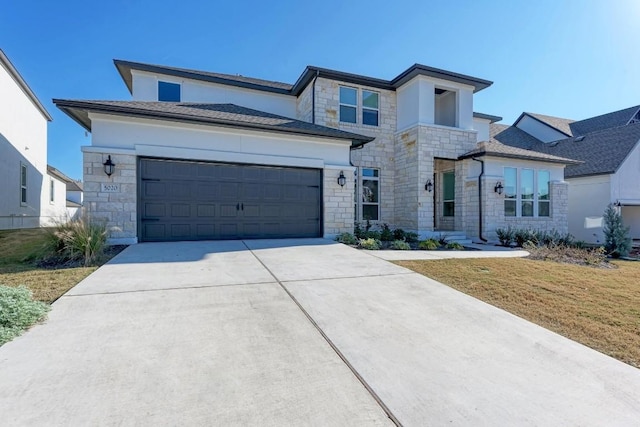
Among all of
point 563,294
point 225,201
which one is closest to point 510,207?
point 563,294

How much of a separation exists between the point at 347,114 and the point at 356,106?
57 centimetres

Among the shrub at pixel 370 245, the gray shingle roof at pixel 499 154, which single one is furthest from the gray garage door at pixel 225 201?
the gray shingle roof at pixel 499 154

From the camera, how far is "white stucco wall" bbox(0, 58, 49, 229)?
39.7 feet

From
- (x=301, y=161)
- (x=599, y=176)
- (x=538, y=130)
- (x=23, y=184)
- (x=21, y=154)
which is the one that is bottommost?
(x=23, y=184)

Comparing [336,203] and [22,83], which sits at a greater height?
[22,83]

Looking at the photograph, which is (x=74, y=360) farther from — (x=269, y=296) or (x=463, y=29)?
(x=463, y=29)

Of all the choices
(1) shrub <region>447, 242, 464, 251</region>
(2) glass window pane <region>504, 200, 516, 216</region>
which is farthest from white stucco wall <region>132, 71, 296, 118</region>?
(2) glass window pane <region>504, 200, 516, 216</region>

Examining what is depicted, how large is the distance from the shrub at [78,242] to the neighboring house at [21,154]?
518 centimetres

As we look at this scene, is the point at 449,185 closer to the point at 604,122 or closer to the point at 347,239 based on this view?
the point at 347,239

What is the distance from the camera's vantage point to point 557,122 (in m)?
23.1

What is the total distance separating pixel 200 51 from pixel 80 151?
689 cm

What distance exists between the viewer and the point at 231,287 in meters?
4.70

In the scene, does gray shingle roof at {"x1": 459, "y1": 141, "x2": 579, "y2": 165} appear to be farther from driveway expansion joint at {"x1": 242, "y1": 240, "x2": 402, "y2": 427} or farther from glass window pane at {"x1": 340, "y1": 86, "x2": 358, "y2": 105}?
driveway expansion joint at {"x1": 242, "y1": 240, "x2": 402, "y2": 427}

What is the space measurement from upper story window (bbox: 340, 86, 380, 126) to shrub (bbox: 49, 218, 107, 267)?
9.83 metres
